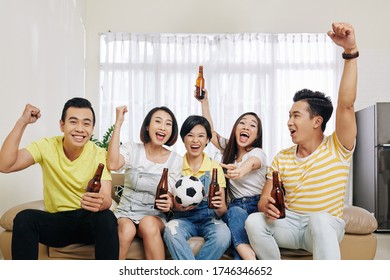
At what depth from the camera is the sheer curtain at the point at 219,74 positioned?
525cm

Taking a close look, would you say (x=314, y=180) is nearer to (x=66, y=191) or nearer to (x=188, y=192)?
(x=188, y=192)

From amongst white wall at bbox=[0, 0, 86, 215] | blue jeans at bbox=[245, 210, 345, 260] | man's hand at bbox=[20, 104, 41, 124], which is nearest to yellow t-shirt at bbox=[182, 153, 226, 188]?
blue jeans at bbox=[245, 210, 345, 260]

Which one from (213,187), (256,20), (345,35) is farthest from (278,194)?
(256,20)

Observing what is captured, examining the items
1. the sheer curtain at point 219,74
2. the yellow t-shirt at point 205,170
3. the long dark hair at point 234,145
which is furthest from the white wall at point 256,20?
the yellow t-shirt at point 205,170

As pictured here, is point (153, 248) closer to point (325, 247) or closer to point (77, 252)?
point (77, 252)

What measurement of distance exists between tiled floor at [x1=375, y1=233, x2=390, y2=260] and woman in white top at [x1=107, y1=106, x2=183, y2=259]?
176 cm

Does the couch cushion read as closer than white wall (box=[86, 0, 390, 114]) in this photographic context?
Yes

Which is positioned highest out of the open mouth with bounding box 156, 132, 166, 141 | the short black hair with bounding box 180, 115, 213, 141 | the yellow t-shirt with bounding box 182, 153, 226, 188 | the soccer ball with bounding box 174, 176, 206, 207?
the short black hair with bounding box 180, 115, 213, 141

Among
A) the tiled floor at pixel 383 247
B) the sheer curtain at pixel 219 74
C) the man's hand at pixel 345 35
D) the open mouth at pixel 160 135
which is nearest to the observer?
the man's hand at pixel 345 35

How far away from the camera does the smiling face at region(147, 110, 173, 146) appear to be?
2123 millimetres

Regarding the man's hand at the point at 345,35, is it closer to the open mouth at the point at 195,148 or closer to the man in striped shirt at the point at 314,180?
the man in striped shirt at the point at 314,180

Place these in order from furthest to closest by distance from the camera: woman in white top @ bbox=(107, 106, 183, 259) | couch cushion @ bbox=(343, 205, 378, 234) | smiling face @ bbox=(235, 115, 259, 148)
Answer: smiling face @ bbox=(235, 115, 259, 148)
couch cushion @ bbox=(343, 205, 378, 234)
woman in white top @ bbox=(107, 106, 183, 259)

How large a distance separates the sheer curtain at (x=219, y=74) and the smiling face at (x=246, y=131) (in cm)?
297

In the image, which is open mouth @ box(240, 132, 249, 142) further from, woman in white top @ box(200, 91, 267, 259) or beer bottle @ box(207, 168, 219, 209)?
beer bottle @ box(207, 168, 219, 209)
